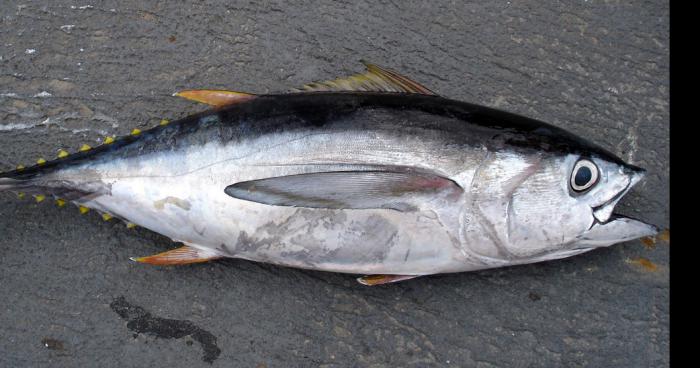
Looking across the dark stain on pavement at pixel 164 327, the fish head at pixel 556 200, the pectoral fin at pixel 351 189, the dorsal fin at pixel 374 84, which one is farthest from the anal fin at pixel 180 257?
the fish head at pixel 556 200

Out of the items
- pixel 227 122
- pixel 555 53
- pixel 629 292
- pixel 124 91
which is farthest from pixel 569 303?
pixel 124 91

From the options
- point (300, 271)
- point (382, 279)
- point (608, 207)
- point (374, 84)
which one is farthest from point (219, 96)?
point (608, 207)

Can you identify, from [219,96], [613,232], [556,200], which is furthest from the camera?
[219,96]

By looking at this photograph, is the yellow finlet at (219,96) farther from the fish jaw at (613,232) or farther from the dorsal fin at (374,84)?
the fish jaw at (613,232)

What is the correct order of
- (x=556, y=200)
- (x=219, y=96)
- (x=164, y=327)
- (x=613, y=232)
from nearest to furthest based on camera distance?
(x=556, y=200), (x=613, y=232), (x=219, y=96), (x=164, y=327)

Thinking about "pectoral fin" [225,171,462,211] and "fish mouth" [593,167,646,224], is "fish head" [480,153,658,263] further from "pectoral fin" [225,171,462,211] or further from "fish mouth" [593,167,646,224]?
"pectoral fin" [225,171,462,211]

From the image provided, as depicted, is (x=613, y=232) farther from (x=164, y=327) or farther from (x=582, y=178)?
(x=164, y=327)
